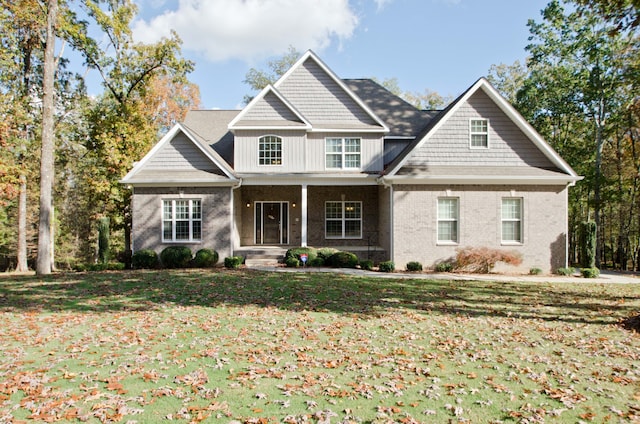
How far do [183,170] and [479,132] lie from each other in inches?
504

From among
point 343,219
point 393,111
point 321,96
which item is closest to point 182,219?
point 343,219

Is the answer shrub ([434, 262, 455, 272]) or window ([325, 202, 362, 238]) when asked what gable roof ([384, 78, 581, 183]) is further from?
window ([325, 202, 362, 238])

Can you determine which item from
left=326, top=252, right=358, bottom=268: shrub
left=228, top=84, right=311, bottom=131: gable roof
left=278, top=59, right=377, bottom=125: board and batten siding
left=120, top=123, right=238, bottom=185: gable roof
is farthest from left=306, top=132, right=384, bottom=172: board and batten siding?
left=326, top=252, right=358, bottom=268: shrub

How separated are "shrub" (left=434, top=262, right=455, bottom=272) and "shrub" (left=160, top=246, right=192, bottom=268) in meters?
10.1

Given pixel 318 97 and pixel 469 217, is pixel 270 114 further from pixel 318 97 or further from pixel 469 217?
pixel 469 217

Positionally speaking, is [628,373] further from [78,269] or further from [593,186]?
[593,186]

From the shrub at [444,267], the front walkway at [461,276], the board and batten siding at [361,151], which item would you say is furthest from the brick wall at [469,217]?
the board and batten siding at [361,151]

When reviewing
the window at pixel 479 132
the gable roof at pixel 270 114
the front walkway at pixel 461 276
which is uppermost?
the gable roof at pixel 270 114

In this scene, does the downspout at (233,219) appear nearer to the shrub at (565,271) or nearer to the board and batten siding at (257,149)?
the board and batten siding at (257,149)

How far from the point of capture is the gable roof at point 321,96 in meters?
19.2

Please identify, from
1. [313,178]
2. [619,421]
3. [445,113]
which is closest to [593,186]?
[445,113]

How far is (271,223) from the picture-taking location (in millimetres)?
20266

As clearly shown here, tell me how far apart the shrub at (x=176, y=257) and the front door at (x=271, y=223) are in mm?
4401

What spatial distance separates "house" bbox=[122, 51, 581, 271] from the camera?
1614 centimetres
